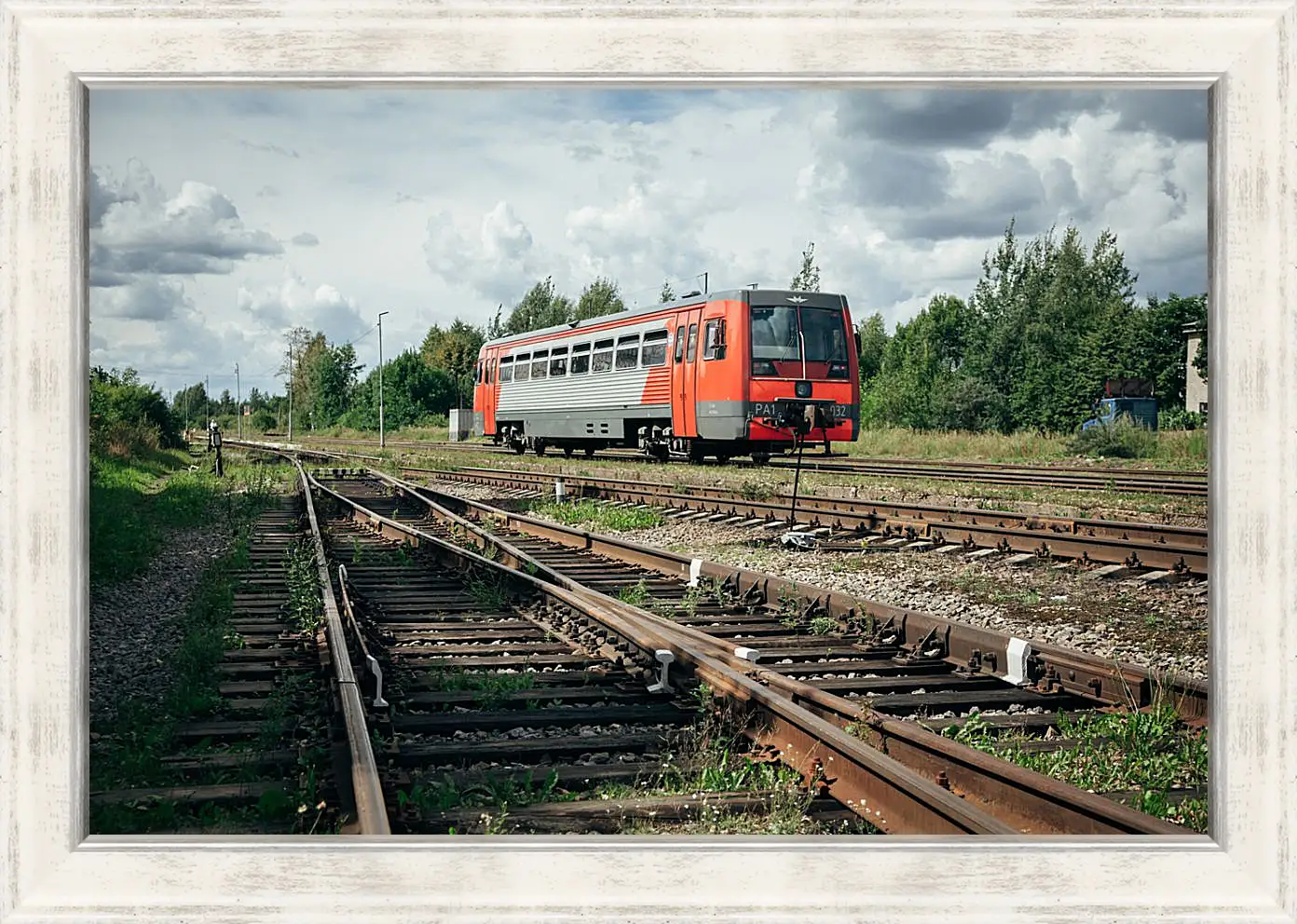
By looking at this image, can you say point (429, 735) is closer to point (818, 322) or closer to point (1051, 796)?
point (1051, 796)

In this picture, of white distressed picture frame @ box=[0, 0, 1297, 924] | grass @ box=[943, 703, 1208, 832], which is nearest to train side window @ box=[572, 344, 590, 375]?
grass @ box=[943, 703, 1208, 832]

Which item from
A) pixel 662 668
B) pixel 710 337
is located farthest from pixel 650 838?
pixel 710 337

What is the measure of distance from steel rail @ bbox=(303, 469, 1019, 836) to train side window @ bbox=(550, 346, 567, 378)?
57.0ft

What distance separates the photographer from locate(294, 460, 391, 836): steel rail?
9.58 feet

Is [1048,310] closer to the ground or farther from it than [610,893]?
farther from it

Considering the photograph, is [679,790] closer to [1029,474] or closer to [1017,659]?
[1017,659]

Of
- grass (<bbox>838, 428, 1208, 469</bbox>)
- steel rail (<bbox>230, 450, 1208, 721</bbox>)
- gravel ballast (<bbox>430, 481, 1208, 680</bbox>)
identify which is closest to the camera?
steel rail (<bbox>230, 450, 1208, 721</bbox>)

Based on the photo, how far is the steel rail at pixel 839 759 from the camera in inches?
110

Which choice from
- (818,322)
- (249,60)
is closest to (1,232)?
(249,60)

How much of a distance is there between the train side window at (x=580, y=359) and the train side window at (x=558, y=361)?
1.60 ft

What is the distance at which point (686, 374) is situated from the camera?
17938 mm

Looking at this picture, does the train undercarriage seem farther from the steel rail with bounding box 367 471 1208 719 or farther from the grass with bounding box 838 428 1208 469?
the steel rail with bounding box 367 471 1208 719

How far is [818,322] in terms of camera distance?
55.8ft

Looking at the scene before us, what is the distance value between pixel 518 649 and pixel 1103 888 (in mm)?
3415
